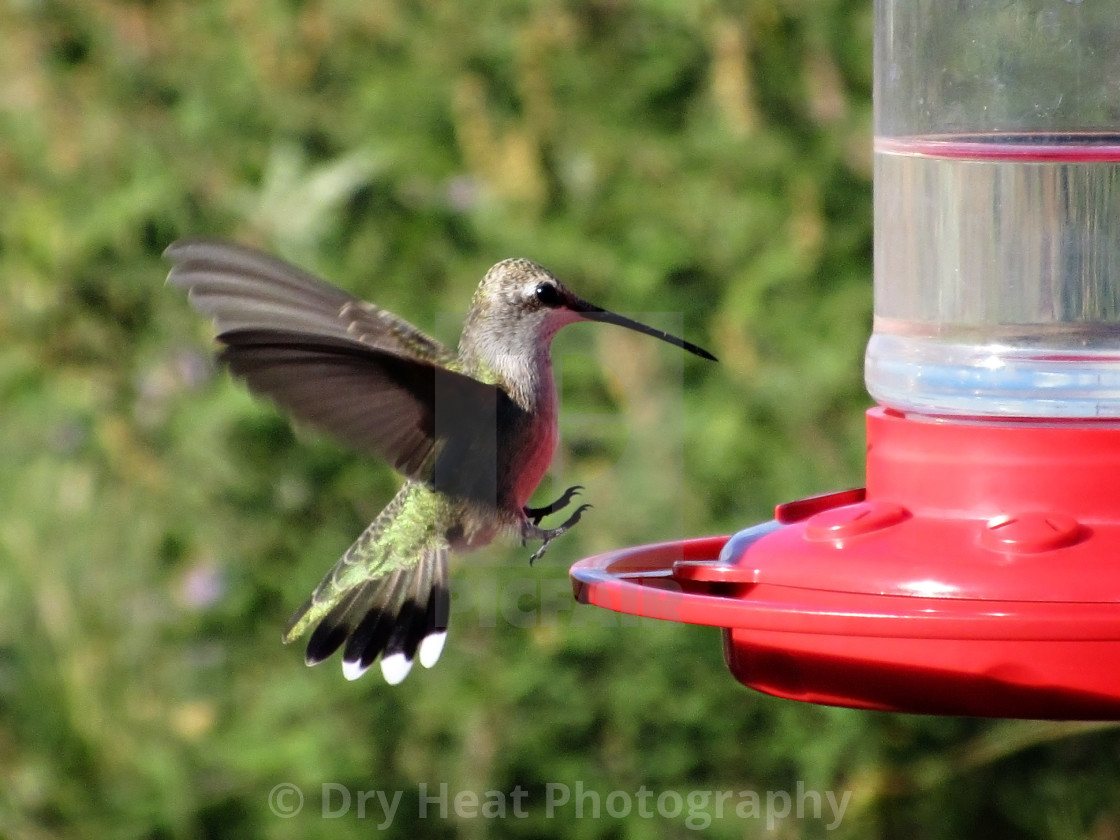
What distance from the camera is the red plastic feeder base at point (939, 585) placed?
1.94 m

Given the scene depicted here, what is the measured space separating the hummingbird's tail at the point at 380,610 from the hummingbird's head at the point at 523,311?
1.42 feet

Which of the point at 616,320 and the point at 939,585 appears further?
the point at 616,320

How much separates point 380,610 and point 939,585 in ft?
4.70

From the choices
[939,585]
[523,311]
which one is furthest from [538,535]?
[939,585]

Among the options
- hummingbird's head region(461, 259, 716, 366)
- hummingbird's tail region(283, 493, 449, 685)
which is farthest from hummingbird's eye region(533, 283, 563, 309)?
hummingbird's tail region(283, 493, 449, 685)

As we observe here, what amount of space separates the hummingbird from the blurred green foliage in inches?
27.9

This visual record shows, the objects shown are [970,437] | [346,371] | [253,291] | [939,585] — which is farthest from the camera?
[253,291]

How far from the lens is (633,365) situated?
167 inches

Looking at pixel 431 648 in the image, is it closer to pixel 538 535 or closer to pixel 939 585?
pixel 538 535

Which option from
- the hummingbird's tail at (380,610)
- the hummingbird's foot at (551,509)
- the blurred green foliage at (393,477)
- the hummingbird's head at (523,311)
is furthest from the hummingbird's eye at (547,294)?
the blurred green foliage at (393,477)

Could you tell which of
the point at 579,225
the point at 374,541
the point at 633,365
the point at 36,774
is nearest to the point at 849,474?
the point at 633,365

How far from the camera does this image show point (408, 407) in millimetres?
2807

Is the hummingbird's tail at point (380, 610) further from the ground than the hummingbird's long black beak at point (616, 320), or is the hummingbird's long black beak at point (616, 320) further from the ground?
the hummingbird's long black beak at point (616, 320)

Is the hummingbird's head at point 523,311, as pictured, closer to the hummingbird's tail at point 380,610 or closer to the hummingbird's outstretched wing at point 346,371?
the hummingbird's outstretched wing at point 346,371
